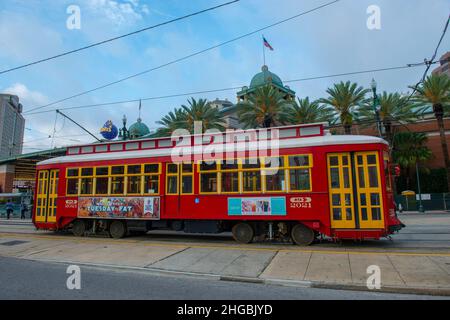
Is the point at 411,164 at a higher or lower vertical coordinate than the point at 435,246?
higher

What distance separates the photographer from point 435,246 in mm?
9477

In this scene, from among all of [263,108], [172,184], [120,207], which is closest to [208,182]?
[172,184]

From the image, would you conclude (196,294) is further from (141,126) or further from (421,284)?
(141,126)

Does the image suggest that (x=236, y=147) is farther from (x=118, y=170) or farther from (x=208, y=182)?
(x=118, y=170)

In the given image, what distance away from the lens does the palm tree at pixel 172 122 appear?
34309 millimetres

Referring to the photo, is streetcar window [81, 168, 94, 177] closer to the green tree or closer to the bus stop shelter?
the green tree

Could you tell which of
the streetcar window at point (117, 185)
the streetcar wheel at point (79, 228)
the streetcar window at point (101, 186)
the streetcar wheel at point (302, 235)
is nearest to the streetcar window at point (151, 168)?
the streetcar window at point (117, 185)

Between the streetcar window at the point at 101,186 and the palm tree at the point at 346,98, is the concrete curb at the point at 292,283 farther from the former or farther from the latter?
the palm tree at the point at 346,98

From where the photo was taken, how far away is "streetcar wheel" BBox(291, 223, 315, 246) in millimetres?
10391

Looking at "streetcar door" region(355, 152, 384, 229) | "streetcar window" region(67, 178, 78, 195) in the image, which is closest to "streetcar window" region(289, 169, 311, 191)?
"streetcar door" region(355, 152, 384, 229)

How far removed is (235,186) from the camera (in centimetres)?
1126

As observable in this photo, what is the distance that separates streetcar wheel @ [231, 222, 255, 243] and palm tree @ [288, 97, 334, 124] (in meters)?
24.1
